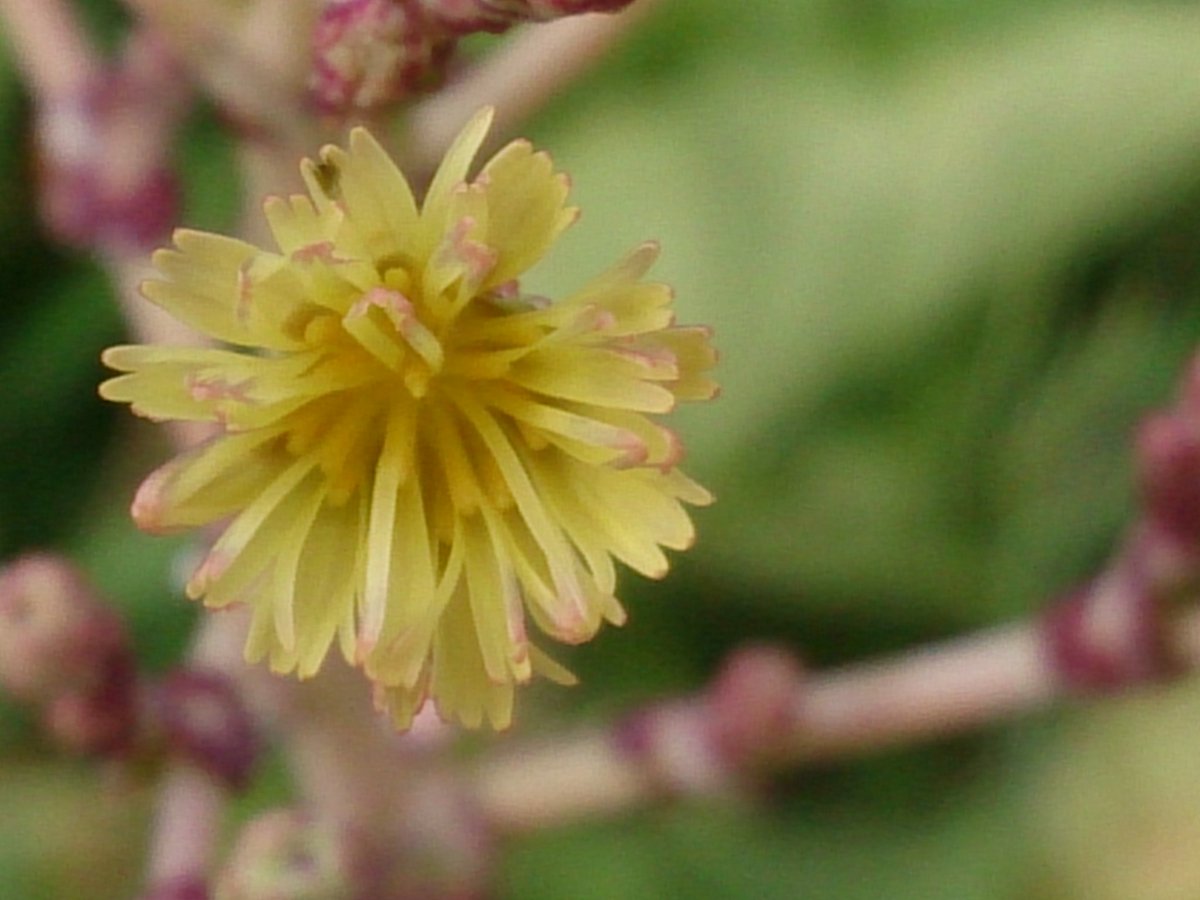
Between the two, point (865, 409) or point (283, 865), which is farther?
point (865, 409)

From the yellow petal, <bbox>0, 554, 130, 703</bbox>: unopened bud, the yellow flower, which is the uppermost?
the yellow petal

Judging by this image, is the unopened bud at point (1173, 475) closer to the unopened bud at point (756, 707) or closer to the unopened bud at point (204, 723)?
the unopened bud at point (756, 707)

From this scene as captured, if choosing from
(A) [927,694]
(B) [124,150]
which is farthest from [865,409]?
(B) [124,150]

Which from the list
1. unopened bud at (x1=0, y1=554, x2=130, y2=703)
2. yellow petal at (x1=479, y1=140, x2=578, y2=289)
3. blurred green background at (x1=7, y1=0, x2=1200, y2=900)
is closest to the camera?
yellow petal at (x1=479, y1=140, x2=578, y2=289)

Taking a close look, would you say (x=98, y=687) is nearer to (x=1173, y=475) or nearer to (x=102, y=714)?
(x=102, y=714)

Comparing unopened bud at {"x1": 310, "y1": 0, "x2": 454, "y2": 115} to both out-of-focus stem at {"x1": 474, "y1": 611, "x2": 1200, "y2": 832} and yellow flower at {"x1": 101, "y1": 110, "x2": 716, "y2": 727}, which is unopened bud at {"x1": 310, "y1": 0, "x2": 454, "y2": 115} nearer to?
yellow flower at {"x1": 101, "y1": 110, "x2": 716, "y2": 727}

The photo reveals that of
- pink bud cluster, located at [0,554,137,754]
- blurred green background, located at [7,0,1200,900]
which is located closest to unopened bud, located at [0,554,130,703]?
pink bud cluster, located at [0,554,137,754]
